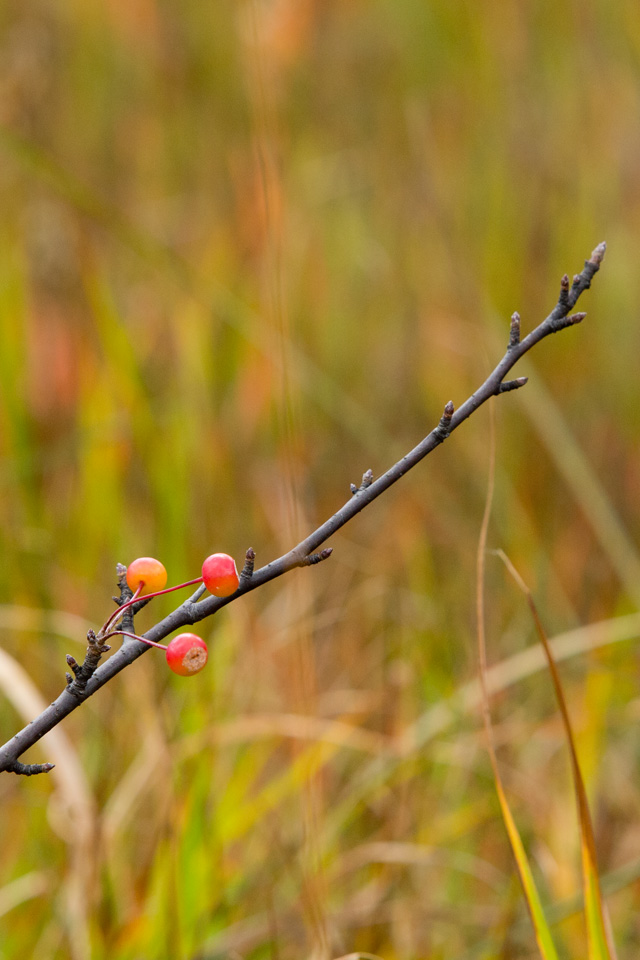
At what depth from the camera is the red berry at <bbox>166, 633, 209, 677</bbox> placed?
51cm

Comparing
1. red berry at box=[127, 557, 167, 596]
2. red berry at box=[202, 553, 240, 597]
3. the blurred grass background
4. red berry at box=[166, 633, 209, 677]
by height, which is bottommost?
red berry at box=[166, 633, 209, 677]

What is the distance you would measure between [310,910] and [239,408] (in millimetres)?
2353

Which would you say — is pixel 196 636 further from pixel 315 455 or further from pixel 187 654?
pixel 315 455

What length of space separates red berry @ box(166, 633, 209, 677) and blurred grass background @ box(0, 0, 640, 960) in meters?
0.34

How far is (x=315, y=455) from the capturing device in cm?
301

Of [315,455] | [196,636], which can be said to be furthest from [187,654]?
[315,455]

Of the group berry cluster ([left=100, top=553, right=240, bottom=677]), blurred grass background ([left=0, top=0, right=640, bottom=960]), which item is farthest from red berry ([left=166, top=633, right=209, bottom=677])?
blurred grass background ([left=0, top=0, right=640, bottom=960])

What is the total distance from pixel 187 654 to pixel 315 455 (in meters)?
2.50

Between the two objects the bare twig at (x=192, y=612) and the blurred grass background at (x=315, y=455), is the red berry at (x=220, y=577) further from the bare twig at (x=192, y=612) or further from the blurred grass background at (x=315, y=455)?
the blurred grass background at (x=315, y=455)

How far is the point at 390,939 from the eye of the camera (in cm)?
136

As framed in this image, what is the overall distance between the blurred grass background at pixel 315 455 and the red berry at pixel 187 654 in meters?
0.34

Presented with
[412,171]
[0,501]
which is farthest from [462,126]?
[0,501]

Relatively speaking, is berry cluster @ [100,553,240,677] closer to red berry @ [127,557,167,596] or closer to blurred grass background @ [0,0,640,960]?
red berry @ [127,557,167,596]

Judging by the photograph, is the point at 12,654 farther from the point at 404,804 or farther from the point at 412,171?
the point at 412,171
